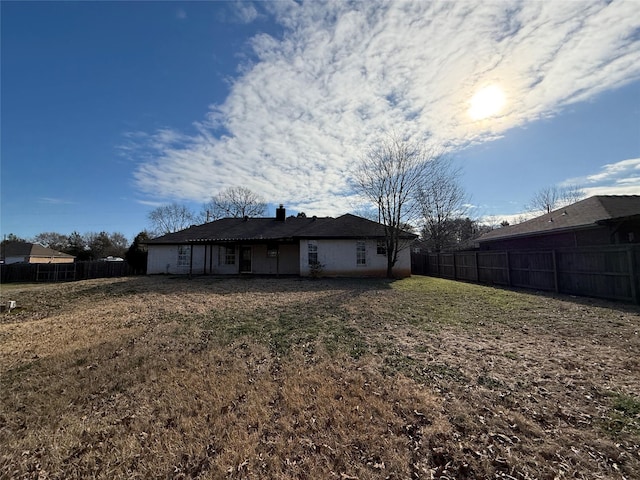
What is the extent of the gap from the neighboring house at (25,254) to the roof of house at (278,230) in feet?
103

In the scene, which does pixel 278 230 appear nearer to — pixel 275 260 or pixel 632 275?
pixel 275 260

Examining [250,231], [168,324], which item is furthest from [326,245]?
[168,324]

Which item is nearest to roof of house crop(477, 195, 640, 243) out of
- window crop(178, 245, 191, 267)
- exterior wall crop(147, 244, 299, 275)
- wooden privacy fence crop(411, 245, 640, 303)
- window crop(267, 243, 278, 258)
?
wooden privacy fence crop(411, 245, 640, 303)

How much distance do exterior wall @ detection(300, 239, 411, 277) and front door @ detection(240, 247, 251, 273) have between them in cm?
478

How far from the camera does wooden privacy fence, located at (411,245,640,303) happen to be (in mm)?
9172

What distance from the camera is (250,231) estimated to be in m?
22.5

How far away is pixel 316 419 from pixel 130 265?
2579 cm

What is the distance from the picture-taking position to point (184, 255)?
2211 centimetres

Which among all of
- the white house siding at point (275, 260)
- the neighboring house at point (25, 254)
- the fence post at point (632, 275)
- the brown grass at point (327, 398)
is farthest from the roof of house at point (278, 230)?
the neighboring house at point (25, 254)

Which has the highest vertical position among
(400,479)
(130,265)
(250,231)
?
(250,231)

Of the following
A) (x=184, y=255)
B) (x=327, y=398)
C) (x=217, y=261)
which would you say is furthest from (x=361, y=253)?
(x=327, y=398)

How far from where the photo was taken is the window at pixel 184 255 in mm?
22062

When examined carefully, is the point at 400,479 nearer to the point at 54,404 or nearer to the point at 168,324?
the point at 54,404

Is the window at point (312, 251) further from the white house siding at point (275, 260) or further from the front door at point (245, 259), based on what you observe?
the front door at point (245, 259)
